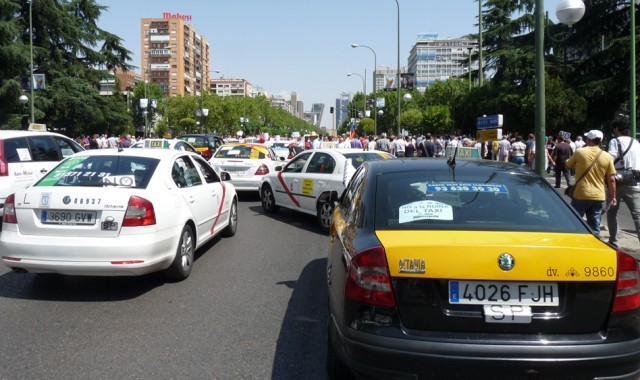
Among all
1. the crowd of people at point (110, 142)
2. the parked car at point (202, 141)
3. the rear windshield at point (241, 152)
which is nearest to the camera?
the rear windshield at point (241, 152)

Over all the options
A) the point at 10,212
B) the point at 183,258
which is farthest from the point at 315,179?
the point at 10,212

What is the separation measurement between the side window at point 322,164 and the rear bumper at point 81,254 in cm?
538

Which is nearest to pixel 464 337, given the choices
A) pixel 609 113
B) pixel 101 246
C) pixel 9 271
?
pixel 101 246

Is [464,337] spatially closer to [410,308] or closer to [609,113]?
[410,308]

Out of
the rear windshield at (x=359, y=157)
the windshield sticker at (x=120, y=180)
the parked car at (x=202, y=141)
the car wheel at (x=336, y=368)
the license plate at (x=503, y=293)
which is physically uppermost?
the parked car at (x=202, y=141)

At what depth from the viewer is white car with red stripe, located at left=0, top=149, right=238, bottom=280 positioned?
219 inches

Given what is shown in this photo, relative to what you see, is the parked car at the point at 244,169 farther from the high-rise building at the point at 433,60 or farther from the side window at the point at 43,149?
the high-rise building at the point at 433,60

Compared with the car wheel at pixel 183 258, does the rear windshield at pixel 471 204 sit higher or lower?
higher

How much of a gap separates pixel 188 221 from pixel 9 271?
90.9 inches

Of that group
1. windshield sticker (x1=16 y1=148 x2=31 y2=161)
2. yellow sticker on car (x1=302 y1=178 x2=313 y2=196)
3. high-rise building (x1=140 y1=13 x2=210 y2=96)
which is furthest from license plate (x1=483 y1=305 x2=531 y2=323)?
high-rise building (x1=140 y1=13 x2=210 y2=96)

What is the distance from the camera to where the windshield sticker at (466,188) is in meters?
3.80

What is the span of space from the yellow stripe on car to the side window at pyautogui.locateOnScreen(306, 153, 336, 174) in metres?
7.63

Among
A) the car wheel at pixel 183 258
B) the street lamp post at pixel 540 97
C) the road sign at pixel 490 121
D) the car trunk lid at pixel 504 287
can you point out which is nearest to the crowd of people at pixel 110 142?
the road sign at pixel 490 121

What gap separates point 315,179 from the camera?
10.7 metres
